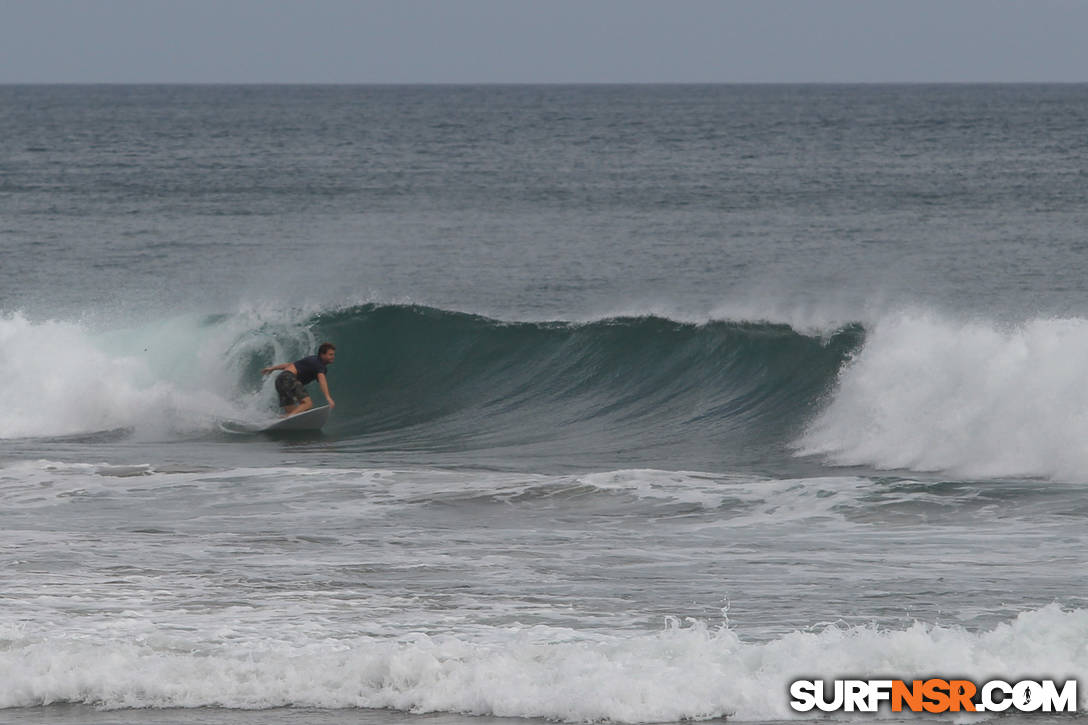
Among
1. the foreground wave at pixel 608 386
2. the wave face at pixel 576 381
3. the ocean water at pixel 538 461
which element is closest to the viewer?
the ocean water at pixel 538 461

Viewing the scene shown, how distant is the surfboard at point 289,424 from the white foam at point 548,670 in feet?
29.5

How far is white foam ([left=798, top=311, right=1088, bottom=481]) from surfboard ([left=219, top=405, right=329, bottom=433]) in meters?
5.76

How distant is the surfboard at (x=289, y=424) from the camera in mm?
16734

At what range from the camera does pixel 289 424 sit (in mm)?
16766

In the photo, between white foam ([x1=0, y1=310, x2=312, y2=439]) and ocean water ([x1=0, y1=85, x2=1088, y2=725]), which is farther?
white foam ([x1=0, y1=310, x2=312, y2=439])

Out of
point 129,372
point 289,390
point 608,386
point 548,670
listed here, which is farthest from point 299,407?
point 548,670

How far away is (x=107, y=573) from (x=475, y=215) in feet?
98.1

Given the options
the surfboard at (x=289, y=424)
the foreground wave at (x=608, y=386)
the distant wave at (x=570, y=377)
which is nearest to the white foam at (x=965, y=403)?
the foreground wave at (x=608, y=386)

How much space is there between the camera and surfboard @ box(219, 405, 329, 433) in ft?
54.9

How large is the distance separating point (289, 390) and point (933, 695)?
1113 cm

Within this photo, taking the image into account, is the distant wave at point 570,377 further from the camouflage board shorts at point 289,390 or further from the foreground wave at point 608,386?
the camouflage board shorts at point 289,390

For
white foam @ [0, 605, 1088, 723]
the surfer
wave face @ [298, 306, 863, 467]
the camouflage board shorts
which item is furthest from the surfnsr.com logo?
the camouflage board shorts

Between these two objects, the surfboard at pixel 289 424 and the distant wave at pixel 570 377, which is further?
the distant wave at pixel 570 377

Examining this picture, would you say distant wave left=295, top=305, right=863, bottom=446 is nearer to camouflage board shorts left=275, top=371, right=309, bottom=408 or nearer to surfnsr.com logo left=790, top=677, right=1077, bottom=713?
camouflage board shorts left=275, top=371, right=309, bottom=408
